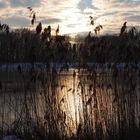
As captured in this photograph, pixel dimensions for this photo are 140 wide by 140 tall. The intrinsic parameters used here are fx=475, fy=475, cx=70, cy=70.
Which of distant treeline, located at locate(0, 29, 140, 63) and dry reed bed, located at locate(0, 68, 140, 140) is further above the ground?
distant treeline, located at locate(0, 29, 140, 63)

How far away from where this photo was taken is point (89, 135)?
9.30 m

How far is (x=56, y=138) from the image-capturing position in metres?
9.27

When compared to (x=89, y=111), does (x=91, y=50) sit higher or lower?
higher

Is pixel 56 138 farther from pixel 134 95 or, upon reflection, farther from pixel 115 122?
pixel 134 95

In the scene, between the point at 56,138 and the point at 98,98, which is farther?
the point at 98,98

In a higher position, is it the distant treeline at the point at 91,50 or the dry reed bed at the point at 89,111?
the distant treeline at the point at 91,50

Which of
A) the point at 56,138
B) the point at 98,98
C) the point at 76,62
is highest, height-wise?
the point at 76,62

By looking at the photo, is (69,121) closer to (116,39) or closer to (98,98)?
(98,98)

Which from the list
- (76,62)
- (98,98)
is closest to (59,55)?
(76,62)

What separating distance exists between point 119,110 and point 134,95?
505 mm

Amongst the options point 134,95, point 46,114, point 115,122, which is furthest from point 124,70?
point 46,114

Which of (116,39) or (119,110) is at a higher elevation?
(116,39)

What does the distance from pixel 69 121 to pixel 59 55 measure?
1.45m

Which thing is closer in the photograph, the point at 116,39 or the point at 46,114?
the point at 46,114
